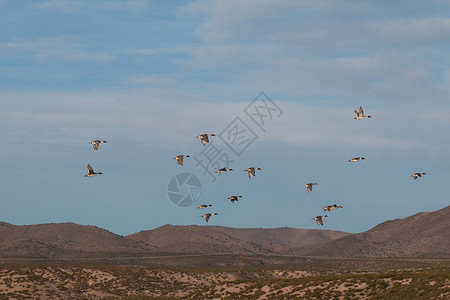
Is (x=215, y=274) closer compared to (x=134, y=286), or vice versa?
(x=134, y=286)

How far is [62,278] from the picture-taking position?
111812 millimetres

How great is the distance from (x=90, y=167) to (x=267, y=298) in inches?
1021

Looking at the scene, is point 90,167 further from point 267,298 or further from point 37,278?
point 37,278

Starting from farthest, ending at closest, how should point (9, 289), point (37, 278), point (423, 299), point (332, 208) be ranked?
point (37, 278) → point (9, 289) → point (332, 208) → point (423, 299)

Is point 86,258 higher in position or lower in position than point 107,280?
higher

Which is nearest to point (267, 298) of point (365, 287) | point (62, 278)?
point (365, 287)

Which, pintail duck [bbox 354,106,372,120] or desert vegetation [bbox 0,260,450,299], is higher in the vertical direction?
pintail duck [bbox 354,106,372,120]

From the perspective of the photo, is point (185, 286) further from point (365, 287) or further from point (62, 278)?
point (365, 287)

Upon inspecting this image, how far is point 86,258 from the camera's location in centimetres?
19312

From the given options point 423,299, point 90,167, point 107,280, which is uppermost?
point 90,167

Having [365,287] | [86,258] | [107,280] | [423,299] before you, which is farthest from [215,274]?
[86,258]

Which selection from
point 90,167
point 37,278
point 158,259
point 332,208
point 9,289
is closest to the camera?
point 90,167

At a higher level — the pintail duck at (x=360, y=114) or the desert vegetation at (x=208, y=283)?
the pintail duck at (x=360, y=114)

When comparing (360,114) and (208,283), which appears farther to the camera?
(208,283)
